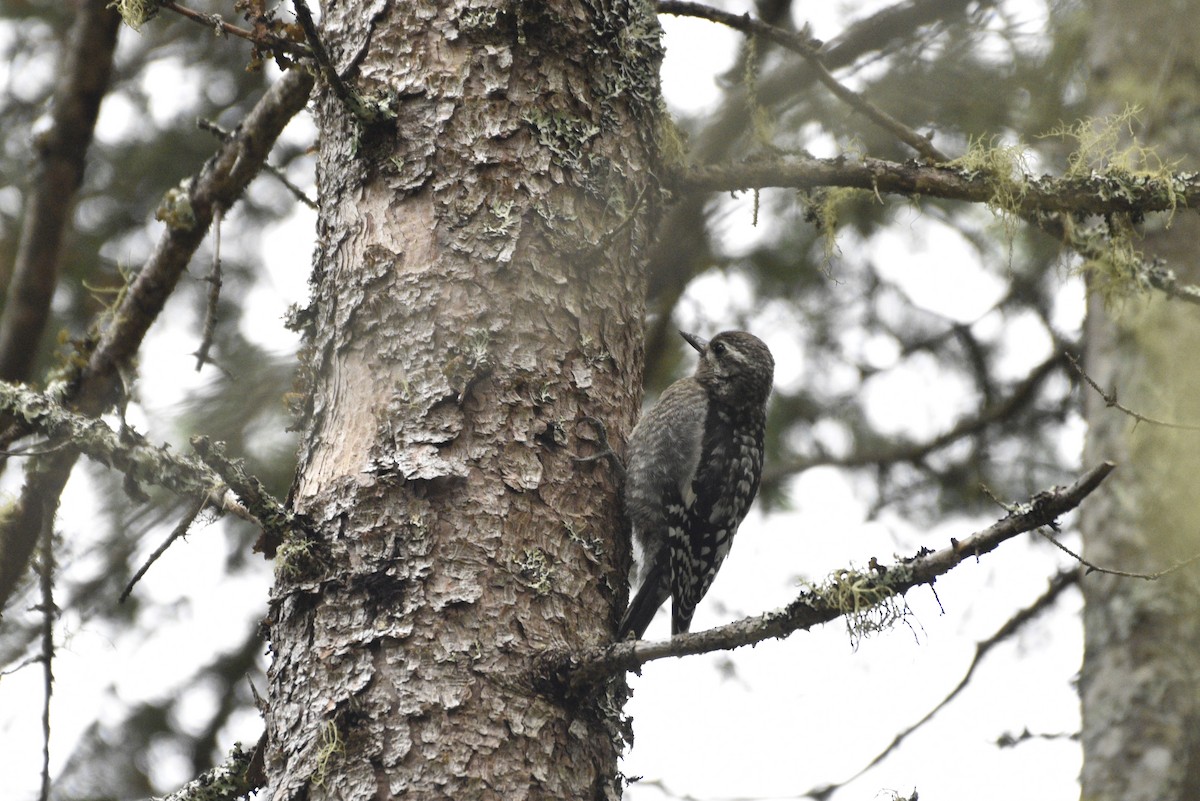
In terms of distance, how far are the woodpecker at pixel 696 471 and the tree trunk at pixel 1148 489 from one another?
144 centimetres

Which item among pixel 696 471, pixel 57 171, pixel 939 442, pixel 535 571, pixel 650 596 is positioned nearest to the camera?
pixel 535 571

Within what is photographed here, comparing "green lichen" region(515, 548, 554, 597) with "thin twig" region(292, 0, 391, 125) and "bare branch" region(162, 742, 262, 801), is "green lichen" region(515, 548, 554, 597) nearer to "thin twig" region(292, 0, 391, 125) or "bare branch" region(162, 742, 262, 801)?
"bare branch" region(162, 742, 262, 801)

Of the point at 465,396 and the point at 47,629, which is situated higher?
the point at 465,396

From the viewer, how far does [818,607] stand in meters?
2.18

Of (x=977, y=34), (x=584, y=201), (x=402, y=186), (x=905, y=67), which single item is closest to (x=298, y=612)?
(x=402, y=186)

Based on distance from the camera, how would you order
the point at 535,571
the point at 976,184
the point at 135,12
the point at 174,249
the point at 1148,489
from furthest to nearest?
1. the point at 1148,489
2. the point at 174,249
3. the point at 976,184
4. the point at 135,12
5. the point at 535,571

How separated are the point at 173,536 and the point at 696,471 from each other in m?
2.48

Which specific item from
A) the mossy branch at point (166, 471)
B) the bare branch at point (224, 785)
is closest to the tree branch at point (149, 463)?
the mossy branch at point (166, 471)

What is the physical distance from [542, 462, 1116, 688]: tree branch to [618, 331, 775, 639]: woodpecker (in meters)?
0.91

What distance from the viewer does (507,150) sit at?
2947mm

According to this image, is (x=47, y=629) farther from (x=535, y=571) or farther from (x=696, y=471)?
(x=696, y=471)

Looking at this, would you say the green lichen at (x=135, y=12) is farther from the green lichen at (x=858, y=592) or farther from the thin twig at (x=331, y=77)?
the green lichen at (x=858, y=592)

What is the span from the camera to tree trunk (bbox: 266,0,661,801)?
7.84 feet

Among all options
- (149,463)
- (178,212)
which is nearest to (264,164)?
(178,212)
